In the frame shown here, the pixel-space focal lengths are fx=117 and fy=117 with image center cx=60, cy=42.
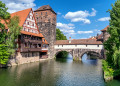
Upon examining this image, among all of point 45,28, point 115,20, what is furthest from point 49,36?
point 115,20

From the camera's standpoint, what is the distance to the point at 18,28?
24656 mm

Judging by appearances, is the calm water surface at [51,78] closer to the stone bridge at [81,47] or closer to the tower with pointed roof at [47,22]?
the stone bridge at [81,47]

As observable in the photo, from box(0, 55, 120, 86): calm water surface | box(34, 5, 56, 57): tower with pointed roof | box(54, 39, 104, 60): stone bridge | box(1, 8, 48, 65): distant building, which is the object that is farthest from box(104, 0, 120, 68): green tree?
box(34, 5, 56, 57): tower with pointed roof

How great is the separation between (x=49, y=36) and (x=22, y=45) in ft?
51.3

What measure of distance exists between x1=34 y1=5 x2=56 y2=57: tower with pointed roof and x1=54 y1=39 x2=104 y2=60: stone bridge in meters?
3.26

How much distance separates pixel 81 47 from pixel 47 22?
15.7m

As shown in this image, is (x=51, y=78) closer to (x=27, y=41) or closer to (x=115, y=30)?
(x=115, y=30)

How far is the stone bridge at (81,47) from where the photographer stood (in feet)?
124

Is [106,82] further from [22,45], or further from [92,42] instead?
[92,42]

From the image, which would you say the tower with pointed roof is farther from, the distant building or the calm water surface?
the calm water surface

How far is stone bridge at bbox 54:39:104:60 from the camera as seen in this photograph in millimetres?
37931

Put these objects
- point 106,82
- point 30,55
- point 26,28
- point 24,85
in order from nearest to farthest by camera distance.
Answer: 1. point 24,85
2. point 106,82
3. point 26,28
4. point 30,55

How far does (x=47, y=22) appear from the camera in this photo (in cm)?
4397

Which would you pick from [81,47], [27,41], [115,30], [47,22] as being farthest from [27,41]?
[115,30]
